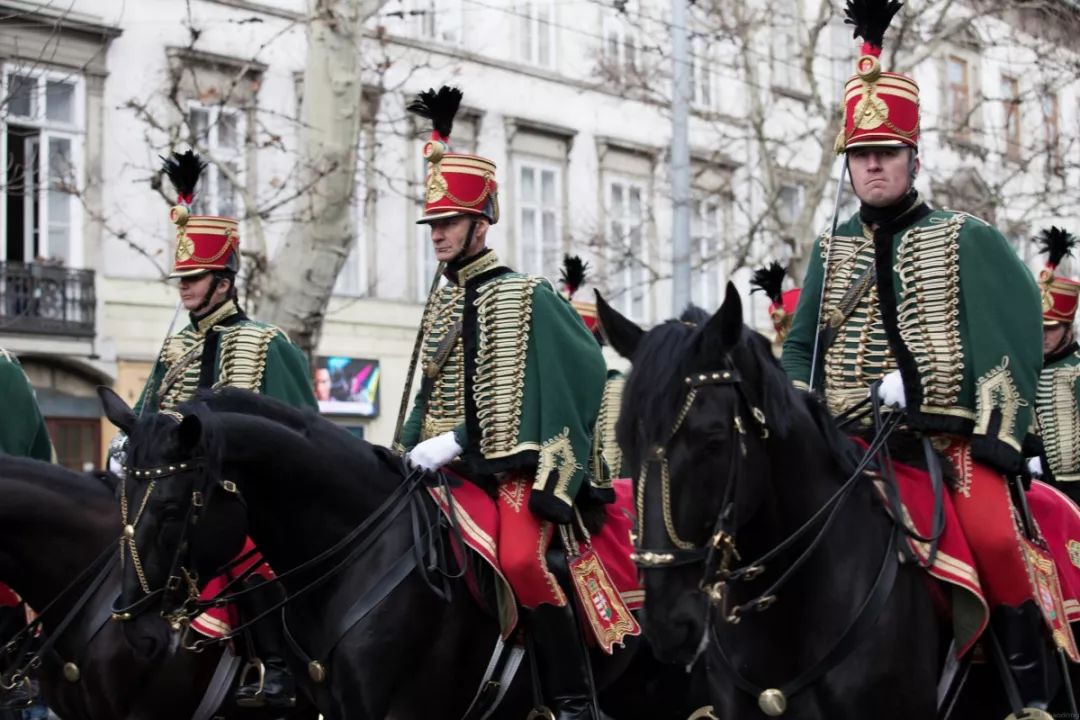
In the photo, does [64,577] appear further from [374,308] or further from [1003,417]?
[374,308]

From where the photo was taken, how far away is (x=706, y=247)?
108 ft

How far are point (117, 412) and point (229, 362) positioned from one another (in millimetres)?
1563

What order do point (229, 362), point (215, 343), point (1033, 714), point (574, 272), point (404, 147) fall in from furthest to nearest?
1. point (404, 147)
2. point (574, 272)
3. point (215, 343)
4. point (229, 362)
5. point (1033, 714)

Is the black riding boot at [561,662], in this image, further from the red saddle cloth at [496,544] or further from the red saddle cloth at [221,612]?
the red saddle cloth at [221,612]

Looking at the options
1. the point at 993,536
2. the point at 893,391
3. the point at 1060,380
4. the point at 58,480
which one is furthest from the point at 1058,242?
the point at 58,480

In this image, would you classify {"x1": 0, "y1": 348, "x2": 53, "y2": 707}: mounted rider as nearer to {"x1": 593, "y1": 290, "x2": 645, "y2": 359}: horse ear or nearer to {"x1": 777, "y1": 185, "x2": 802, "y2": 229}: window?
{"x1": 593, "y1": 290, "x2": 645, "y2": 359}: horse ear

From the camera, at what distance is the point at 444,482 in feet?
24.1

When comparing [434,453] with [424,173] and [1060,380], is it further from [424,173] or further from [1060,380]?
[424,173]

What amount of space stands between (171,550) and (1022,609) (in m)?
3.10

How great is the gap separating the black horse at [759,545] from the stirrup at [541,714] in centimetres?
130

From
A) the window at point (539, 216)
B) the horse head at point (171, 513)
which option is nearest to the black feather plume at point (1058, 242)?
the horse head at point (171, 513)

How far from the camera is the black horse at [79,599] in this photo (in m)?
7.79

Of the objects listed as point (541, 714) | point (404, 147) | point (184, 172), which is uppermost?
point (404, 147)

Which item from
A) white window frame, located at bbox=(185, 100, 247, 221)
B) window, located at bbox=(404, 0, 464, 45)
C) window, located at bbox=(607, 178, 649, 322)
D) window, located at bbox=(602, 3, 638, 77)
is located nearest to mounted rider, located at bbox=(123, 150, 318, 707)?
white window frame, located at bbox=(185, 100, 247, 221)
